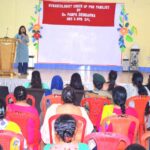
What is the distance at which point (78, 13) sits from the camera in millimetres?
12484

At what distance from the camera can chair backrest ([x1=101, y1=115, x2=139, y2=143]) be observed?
3.26 meters

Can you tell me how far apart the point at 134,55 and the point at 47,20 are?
2.87m

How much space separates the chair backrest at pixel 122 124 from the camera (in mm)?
3262

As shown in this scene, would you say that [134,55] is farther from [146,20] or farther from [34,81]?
[34,81]

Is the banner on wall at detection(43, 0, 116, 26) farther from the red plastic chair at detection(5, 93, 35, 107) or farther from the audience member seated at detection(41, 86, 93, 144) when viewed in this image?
the audience member seated at detection(41, 86, 93, 144)

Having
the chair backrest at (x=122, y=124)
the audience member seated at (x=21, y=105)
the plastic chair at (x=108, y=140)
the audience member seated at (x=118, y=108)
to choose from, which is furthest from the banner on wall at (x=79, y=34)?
the plastic chair at (x=108, y=140)

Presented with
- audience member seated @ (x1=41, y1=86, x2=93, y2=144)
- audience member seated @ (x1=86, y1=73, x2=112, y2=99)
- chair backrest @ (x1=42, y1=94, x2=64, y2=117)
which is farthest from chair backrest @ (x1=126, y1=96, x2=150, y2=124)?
audience member seated @ (x1=41, y1=86, x2=93, y2=144)

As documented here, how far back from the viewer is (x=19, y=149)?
106 inches

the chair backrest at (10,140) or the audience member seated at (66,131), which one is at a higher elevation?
the audience member seated at (66,131)

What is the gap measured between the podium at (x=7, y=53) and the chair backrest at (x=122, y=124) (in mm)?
5520

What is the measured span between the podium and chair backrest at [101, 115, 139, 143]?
5.52 meters

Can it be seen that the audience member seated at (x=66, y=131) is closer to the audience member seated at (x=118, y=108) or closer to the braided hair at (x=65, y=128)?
the braided hair at (x=65, y=128)

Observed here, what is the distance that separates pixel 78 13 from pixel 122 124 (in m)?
9.49

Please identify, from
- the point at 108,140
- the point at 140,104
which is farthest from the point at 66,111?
the point at 140,104
